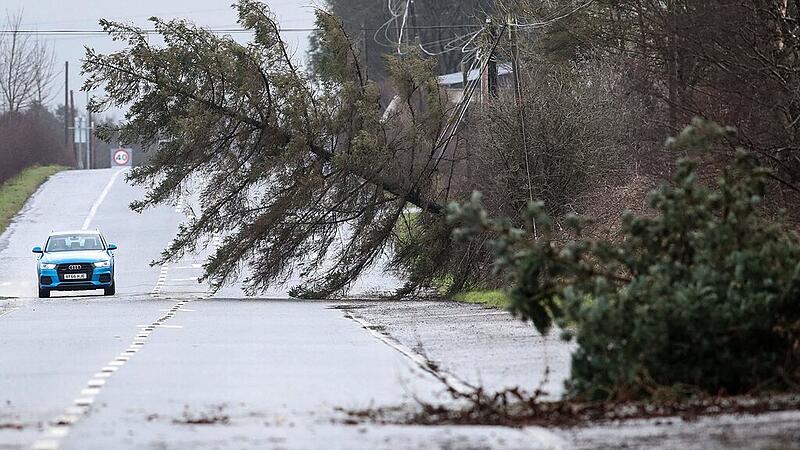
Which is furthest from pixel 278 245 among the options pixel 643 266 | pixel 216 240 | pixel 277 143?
pixel 643 266

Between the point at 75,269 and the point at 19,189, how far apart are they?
3992 cm

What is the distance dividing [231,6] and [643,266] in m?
24.5

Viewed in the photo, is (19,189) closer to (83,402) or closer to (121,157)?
(121,157)

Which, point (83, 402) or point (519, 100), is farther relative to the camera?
point (519, 100)

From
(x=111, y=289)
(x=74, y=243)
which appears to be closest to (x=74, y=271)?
(x=111, y=289)

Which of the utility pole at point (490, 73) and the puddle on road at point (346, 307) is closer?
the puddle on road at point (346, 307)

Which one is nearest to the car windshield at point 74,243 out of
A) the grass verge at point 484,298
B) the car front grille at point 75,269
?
the car front grille at point 75,269

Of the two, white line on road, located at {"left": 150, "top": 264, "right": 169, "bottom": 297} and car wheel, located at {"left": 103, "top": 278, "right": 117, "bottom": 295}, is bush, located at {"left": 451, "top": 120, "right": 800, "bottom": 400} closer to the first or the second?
car wheel, located at {"left": 103, "top": 278, "right": 117, "bottom": 295}

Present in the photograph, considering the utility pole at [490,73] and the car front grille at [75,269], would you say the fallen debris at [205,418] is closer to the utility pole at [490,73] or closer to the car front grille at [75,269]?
the utility pole at [490,73]

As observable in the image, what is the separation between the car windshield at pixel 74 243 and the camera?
138 feet

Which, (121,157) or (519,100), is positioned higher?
(121,157)

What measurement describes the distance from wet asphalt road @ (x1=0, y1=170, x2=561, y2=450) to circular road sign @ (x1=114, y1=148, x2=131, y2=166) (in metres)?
90.6

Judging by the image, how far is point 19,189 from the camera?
79.1 metres

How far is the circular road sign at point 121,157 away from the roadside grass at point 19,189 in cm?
3170
